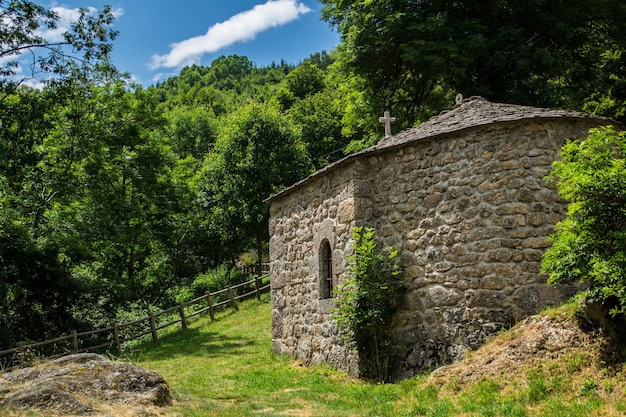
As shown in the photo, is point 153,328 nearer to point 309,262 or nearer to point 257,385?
point 309,262

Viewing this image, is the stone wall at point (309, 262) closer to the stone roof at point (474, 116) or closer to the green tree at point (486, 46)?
the stone roof at point (474, 116)

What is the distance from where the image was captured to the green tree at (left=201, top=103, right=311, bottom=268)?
26.1m

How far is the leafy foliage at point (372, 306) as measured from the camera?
9352 mm

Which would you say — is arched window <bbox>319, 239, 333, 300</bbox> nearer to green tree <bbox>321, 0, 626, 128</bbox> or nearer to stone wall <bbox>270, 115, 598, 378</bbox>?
stone wall <bbox>270, 115, 598, 378</bbox>

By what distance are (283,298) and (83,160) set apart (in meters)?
12.0

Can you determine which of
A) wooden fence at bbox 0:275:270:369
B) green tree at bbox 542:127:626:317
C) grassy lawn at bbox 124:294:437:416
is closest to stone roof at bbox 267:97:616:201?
green tree at bbox 542:127:626:317

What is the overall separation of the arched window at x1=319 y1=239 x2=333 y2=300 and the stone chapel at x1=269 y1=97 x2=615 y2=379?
384 mm

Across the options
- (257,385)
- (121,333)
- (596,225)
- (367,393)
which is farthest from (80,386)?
(121,333)

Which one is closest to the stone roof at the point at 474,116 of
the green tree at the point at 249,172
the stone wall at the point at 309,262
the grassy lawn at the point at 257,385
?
the stone wall at the point at 309,262

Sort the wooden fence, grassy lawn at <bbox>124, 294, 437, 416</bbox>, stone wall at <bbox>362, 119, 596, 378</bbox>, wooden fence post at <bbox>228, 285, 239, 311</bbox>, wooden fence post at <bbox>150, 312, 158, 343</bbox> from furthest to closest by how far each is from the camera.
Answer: wooden fence post at <bbox>228, 285, 239, 311</bbox>
wooden fence post at <bbox>150, 312, 158, 343</bbox>
the wooden fence
stone wall at <bbox>362, 119, 596, 378</bbox>
grassy lawn at <bbox>124, 294, 437, 416</bbox>

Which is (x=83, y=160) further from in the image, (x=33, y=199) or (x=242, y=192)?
(x=242, y=192)

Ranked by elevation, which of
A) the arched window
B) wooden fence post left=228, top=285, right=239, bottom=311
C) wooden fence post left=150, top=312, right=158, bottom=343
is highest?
the arched window

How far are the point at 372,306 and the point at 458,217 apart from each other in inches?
81.9

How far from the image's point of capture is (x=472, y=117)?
9.49 metres
